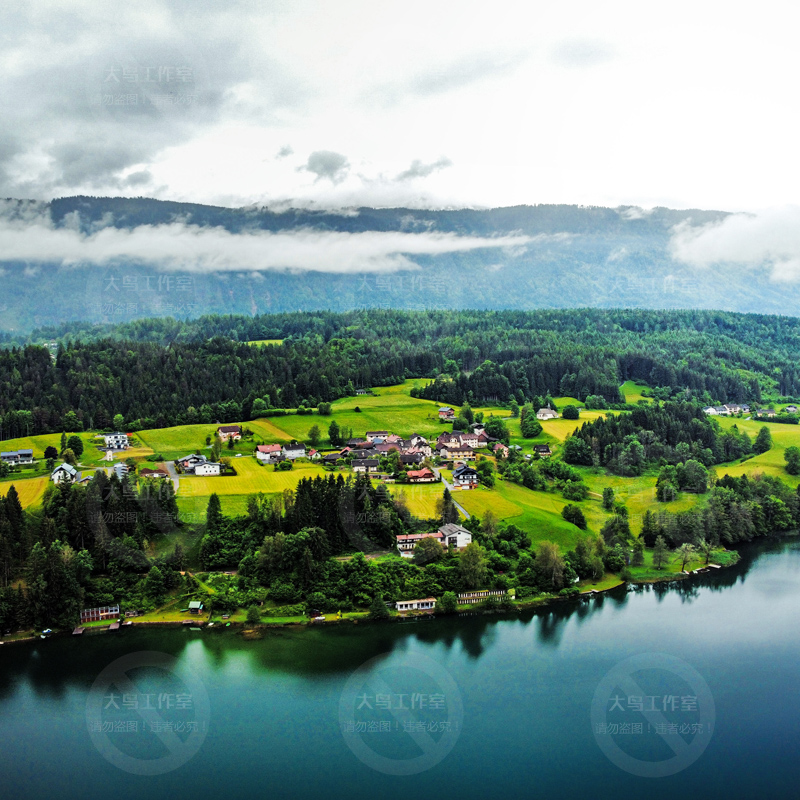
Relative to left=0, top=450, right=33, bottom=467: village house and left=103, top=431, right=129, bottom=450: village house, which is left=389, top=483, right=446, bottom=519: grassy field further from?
left=0, top=450, right=33, bottom=467: village house

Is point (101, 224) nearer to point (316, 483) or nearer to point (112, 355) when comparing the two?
point (112, 355)

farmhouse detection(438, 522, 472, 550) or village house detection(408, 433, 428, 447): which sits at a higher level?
village house detection(408, 433, 428, 447)

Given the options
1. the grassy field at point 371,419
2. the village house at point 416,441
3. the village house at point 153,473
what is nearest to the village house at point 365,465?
the village house at point 416,441

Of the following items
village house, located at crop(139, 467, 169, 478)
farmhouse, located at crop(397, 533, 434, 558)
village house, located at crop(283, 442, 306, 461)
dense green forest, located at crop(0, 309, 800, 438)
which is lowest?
farmhouse, located at crop(397, 533, 434, 558)

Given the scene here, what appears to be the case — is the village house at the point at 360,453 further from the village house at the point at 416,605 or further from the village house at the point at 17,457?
→ the village house at the point at 17,457

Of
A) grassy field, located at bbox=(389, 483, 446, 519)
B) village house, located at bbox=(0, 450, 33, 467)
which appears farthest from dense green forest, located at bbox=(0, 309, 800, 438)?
grassy field, located at bbox=(389, 483, 446, 519)

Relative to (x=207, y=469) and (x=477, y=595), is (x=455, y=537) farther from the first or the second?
(x=207, y=469)

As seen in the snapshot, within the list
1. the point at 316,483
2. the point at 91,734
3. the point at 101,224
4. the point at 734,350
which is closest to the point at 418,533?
the point at 316,483
